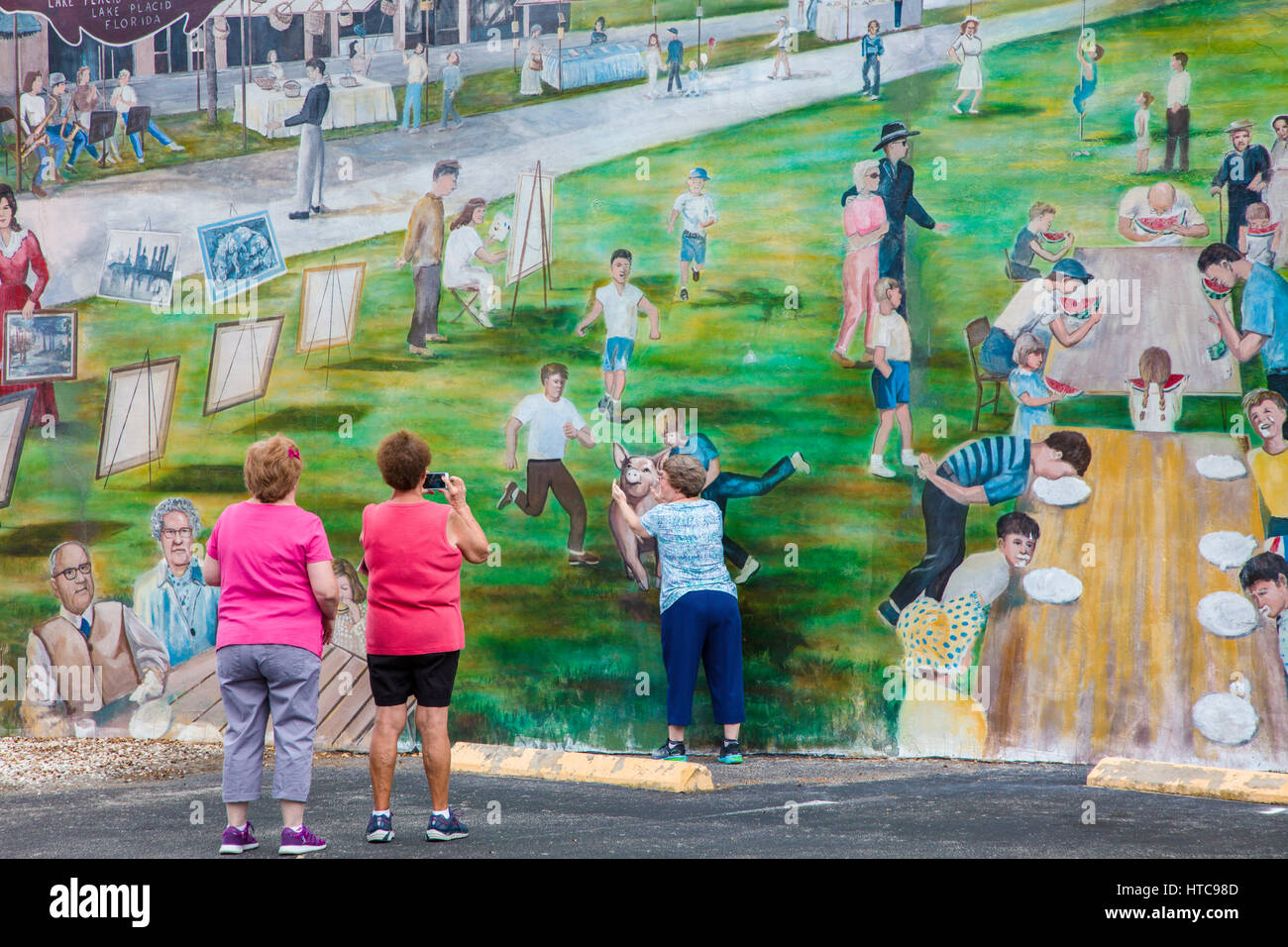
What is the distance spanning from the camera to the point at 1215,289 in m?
7.54

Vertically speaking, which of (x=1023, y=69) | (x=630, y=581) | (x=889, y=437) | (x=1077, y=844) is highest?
(x=1023, y=69)

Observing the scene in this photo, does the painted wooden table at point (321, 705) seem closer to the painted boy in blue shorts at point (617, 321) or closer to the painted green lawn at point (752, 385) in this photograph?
the painted green lawn at point (752, 385)

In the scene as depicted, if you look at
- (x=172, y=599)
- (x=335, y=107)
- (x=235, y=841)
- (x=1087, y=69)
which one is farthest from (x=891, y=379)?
(x=172, y=599)

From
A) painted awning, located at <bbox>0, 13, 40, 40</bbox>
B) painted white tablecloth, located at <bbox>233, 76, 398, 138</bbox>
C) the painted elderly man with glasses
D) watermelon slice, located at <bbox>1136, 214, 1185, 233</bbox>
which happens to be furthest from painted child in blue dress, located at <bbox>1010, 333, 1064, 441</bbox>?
painted awning, located at <bbox>0, 13, 40, 40</bbox>

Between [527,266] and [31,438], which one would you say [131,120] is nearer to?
[31,438]

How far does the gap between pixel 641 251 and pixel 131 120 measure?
3606mm

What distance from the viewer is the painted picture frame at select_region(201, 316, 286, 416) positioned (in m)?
8.45

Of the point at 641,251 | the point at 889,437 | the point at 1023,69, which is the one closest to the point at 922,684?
the point at 889,437

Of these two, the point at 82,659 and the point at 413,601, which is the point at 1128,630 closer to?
the point at 413,601

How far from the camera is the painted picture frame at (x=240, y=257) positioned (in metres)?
8.50

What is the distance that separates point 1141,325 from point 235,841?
5.70 m

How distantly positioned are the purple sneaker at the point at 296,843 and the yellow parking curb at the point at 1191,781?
3.98m

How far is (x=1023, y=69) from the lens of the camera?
778 cm

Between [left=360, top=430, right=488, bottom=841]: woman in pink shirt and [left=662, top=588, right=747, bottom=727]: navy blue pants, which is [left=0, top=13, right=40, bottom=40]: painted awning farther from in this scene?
[left=662, top=588, right=747, bottom=727]: navy blue pants
